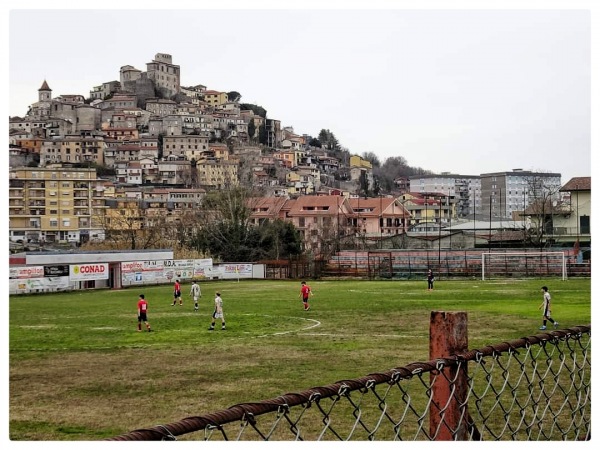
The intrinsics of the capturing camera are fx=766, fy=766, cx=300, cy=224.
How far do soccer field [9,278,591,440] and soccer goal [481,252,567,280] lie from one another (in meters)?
14.7

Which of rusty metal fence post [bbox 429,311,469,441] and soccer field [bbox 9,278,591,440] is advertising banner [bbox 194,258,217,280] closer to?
soccer field [bbox 9,278,591,440]

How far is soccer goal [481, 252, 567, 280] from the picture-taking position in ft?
196

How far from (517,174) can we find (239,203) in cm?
12750

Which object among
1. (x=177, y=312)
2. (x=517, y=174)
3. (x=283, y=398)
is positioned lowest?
(x=177, y=312)

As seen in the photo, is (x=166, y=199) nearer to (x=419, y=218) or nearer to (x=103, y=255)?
(x=419, y=218)

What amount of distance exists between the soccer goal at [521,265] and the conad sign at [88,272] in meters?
28.3

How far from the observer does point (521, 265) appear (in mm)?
61406

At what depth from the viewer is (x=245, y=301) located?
137ft

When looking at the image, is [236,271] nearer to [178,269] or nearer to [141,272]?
[178,269]

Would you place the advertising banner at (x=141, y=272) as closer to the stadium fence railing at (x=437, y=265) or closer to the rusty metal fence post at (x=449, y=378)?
the stadium fence railing at (x=437, y=265)

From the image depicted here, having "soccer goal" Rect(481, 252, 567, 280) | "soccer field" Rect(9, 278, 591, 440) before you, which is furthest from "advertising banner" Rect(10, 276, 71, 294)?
"soccer goal" Rect(481, 252, 567, 280)

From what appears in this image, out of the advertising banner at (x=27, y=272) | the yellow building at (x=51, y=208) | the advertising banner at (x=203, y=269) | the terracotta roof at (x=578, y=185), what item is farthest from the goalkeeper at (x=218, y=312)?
the yellow building at (x=51, y=208)

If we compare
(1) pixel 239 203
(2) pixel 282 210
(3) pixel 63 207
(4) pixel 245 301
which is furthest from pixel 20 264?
(3) pixel 63 207

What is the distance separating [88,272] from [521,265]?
110 ft
